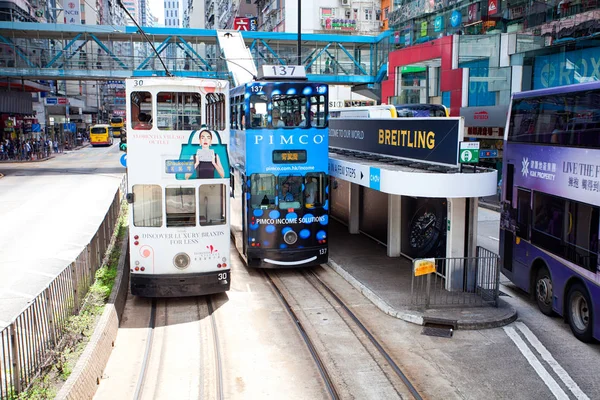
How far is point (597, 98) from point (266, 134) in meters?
7.76

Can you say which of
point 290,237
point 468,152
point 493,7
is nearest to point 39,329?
point 290,237

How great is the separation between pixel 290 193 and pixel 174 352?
6.19 metres

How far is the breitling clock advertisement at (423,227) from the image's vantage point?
1569 cm

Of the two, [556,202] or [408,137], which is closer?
[556,202]

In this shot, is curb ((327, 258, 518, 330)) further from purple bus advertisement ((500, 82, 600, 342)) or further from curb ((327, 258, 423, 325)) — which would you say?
purple bus advertisement ((500, 82, 600, 342))

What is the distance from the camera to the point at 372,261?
17.7 metres

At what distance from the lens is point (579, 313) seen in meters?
12.0

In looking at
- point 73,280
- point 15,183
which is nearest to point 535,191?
point 73,280

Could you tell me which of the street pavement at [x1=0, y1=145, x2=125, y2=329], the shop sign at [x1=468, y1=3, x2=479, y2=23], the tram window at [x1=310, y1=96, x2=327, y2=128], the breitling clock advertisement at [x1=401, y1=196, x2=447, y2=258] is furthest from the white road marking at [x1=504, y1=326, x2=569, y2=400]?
the shop sign at [x1=468, y1=3, x2=479, y2=23]

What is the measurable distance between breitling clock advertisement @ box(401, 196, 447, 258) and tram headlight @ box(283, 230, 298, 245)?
3243 mm

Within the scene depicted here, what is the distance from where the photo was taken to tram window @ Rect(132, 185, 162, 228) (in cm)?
1335

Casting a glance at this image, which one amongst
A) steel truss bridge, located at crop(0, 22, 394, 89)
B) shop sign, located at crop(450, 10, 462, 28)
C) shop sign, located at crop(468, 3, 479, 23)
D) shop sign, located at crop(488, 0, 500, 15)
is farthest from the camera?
steel truss bridge, located at crop(0, 22, 394, 89)

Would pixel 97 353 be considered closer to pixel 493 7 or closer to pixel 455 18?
pixel 493 7

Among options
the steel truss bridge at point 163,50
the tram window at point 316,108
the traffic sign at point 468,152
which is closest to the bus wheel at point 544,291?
the traffic sign at point 468,152
